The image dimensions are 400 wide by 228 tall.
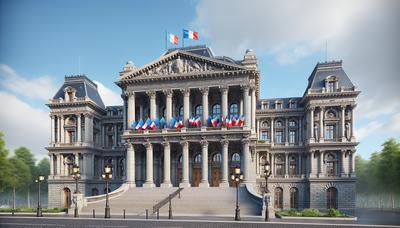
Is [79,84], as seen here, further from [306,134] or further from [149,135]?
[306,134]

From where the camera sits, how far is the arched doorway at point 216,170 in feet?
170

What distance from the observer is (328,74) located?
5438cm

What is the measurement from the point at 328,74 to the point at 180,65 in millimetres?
25508

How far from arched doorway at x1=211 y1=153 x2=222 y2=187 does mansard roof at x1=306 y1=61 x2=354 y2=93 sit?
1989cm

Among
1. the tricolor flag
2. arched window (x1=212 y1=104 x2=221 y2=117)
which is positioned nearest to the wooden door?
arched window (x1=212 y1=104 x2=221 y2=117)

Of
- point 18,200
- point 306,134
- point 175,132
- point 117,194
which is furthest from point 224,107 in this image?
point 18,200

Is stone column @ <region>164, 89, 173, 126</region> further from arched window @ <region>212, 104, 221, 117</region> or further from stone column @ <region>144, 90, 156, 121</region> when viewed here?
arched window @ <region>212, 104, 221, 117</region>

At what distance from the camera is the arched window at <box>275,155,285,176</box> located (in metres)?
57.2

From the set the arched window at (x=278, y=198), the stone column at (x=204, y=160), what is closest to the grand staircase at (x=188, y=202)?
the stone column at (x=204, y=160)

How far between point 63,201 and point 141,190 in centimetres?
2003

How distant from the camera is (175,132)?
4869 cm

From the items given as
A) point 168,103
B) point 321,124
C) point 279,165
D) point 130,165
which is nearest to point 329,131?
point 321,124

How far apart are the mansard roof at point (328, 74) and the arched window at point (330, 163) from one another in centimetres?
1157

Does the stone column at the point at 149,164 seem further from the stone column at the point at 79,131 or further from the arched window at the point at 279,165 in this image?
the arched window at the point at 279,165
